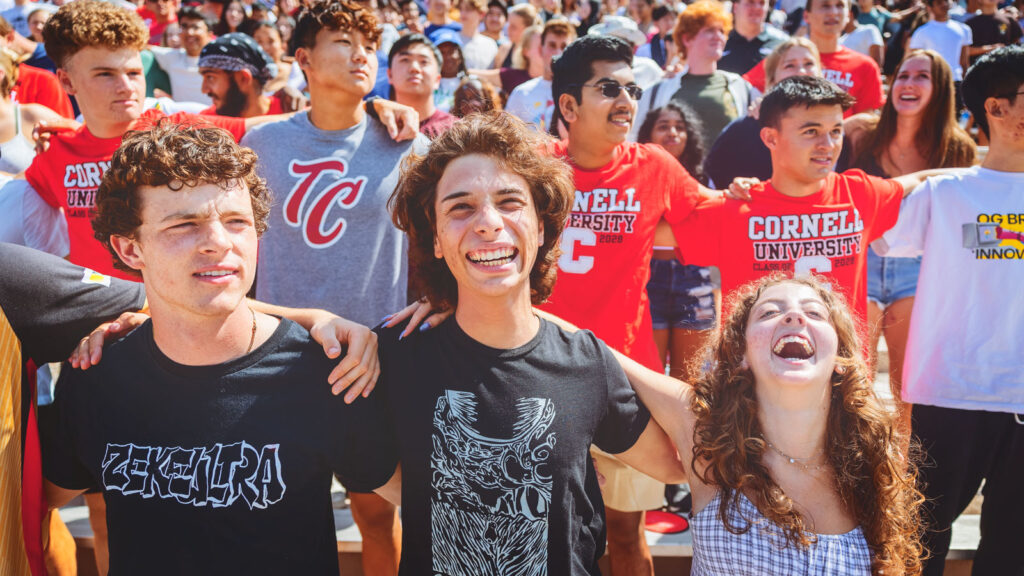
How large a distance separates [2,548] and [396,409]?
3.52 feet

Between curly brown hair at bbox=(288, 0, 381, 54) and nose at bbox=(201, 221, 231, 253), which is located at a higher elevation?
curly brown hair at bbox=(288, 0, 381, 54)

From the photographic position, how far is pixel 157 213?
204 centimetres

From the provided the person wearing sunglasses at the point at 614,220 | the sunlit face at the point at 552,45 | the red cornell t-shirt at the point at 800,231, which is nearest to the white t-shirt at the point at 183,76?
the sunlit face at the point at 552,45

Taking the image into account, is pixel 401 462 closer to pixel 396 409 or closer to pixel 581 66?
pixel 396 409

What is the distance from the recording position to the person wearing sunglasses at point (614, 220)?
310cm

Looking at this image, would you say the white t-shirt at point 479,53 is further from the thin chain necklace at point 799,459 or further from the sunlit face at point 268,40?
the thin chain necklace at point 799,459

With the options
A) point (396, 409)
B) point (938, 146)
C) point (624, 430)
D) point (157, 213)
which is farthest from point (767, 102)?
point (157, 213)

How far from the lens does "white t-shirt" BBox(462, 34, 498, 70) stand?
8.70m

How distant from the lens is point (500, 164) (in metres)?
2.27

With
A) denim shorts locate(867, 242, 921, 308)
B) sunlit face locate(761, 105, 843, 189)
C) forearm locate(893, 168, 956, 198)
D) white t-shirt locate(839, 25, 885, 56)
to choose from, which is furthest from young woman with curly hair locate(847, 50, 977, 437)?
white t-shirt locate(839, 25, 885, 56)

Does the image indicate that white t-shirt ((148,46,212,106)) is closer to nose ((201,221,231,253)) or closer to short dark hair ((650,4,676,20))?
short dark hair ((650,4,676,20))

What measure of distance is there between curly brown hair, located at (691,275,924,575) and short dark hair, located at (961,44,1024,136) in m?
1.53

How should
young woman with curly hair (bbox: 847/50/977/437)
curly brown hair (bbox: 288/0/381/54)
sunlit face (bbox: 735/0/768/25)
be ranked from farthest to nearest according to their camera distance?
sunlit face (bbox: 735/0/768/25)
young woman with curly hair (bbox: 847/50/977/437)
curly brown hair (bbox: 288/0/381/54)

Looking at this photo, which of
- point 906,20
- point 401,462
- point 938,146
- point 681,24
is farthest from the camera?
point 906,20
